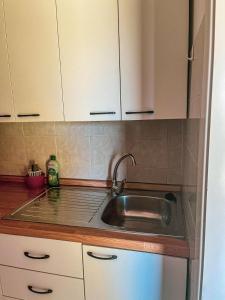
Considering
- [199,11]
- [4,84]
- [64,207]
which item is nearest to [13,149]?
[4,84]

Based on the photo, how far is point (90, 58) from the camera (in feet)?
4.02

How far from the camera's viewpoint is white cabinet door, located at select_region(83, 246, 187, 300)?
1.00 m

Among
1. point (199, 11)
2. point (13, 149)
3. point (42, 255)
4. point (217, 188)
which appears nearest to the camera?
point (217, 188)

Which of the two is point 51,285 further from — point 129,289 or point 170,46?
point 170,46

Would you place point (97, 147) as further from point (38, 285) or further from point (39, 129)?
point (38, 285)

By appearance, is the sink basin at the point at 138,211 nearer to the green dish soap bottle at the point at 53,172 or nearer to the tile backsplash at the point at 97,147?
the tile backsplash at the point at 97,147

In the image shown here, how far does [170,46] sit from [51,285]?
1.24m

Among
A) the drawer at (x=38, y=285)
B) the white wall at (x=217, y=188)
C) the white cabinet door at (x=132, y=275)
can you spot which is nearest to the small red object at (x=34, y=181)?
the drawer at (x=38, y=285)

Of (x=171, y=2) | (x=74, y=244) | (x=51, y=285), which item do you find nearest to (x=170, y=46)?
(x=171, y=2)

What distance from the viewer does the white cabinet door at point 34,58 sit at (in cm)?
125

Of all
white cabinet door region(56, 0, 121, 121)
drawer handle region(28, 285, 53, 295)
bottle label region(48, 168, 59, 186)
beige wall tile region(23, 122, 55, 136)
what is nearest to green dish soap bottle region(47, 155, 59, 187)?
bottle label region(48, 168, 59, 186)

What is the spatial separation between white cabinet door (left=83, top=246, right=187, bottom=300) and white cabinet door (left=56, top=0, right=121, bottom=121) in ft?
2.13

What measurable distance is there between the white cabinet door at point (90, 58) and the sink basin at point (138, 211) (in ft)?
1.75

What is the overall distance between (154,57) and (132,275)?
960mm
